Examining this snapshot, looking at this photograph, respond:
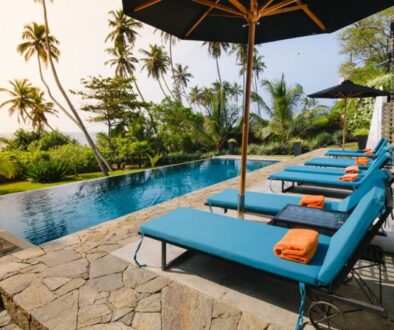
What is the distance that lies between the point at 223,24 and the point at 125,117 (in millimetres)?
14814

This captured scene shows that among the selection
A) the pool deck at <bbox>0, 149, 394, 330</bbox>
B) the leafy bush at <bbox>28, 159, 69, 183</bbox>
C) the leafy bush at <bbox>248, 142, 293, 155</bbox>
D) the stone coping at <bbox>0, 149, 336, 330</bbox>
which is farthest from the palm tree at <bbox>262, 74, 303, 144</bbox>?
the stone coping at <bbox>0, 149, 336, 330</bbox>

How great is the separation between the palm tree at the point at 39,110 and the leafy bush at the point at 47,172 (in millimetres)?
15594

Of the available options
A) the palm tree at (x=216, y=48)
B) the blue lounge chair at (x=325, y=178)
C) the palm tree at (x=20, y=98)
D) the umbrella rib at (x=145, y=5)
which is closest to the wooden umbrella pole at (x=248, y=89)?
the umbrella rib at (x=145, y=5)

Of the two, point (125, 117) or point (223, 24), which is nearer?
point (223, 24)

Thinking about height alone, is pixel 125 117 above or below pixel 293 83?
below

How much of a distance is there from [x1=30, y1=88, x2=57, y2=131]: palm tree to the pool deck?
2606 cm

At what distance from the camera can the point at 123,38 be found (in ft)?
76.7

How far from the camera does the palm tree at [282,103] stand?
16.8 metres

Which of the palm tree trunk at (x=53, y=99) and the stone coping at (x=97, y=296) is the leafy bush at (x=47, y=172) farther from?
the stone coping at (x=97, y=296)

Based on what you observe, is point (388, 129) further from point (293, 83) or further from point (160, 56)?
point (160, 56)

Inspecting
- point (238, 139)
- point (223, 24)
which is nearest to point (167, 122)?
point (238, 139)

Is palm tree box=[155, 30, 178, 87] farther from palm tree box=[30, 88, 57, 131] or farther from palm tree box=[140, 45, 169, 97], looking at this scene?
palm tree box=[30, 88, 57, 131]

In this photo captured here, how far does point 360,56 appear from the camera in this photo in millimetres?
24516

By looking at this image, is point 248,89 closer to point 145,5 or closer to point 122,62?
point 145,5
